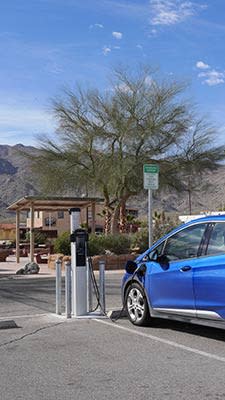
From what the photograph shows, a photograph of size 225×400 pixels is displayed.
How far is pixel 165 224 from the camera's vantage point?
26766 millimetres

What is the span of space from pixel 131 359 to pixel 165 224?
1997 centimetres

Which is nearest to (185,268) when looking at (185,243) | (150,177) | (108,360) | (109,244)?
(185,243)

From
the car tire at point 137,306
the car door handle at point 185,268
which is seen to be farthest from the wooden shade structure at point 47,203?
the car door handle at point 185,268

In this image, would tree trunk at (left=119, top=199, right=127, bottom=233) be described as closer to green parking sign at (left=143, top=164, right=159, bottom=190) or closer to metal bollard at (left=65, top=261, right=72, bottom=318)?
green parking sign at (left=143, top=164, right=159, bottom=190)

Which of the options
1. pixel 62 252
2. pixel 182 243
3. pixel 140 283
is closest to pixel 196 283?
pixel 182 243

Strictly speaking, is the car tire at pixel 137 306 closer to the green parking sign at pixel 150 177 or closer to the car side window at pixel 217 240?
the car side window at pixel 217 240

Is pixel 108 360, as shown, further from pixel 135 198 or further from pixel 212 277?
pixel 135 198

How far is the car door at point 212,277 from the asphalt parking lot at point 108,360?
487 millimetres

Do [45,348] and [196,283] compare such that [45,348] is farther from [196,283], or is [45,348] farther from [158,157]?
[158,157]

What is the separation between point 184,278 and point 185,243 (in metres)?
0.55

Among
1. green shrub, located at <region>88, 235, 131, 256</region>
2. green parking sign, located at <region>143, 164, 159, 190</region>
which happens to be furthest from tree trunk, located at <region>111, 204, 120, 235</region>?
green parking sign, located at <region>143, 164, 159, 190</region>

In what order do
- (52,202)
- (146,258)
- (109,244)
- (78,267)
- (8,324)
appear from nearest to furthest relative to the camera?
(146,258), (8,324), (78,267), (109,244), (52,202)

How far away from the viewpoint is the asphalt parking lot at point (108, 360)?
224 inches

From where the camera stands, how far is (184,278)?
7977 mm
